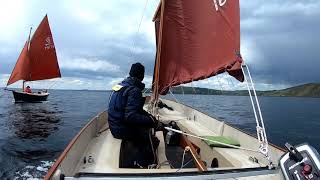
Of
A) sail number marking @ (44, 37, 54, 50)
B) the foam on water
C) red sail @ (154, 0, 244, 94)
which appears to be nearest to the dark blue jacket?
red sail @ (154, 0, 244, 94)

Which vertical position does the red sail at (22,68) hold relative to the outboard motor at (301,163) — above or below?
above

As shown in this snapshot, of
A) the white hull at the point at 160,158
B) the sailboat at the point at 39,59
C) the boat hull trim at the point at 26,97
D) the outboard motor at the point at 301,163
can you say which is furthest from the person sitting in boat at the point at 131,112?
the boat hull trim at the point at 26,97

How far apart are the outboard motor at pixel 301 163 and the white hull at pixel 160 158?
1.72ft

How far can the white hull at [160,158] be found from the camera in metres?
5.48

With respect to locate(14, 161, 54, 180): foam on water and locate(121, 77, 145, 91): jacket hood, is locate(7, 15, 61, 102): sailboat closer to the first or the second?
locate(14, 161, 54, 180): foam on water

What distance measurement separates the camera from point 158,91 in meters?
10.1

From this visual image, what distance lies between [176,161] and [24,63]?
52.3 metres

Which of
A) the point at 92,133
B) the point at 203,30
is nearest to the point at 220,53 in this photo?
the point at 203,30

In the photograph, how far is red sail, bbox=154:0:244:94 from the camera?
7.73 metres

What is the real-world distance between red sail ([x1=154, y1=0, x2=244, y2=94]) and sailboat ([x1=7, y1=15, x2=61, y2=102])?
162 feet

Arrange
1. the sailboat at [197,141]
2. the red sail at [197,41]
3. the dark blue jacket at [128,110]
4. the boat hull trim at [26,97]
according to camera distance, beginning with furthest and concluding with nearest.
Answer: the boat hull trim at [26,97] < the red sail at [197,41] < the dark blue jacket at [128,110] < the sailboat at [197,141]

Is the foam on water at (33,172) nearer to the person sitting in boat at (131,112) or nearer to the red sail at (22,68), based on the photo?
the person sitting in boat at (131,112)

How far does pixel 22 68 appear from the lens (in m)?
56.6

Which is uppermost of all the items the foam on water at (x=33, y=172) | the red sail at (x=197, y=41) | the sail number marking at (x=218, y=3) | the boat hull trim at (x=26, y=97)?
the sail number marking at (x=218, y=3)
